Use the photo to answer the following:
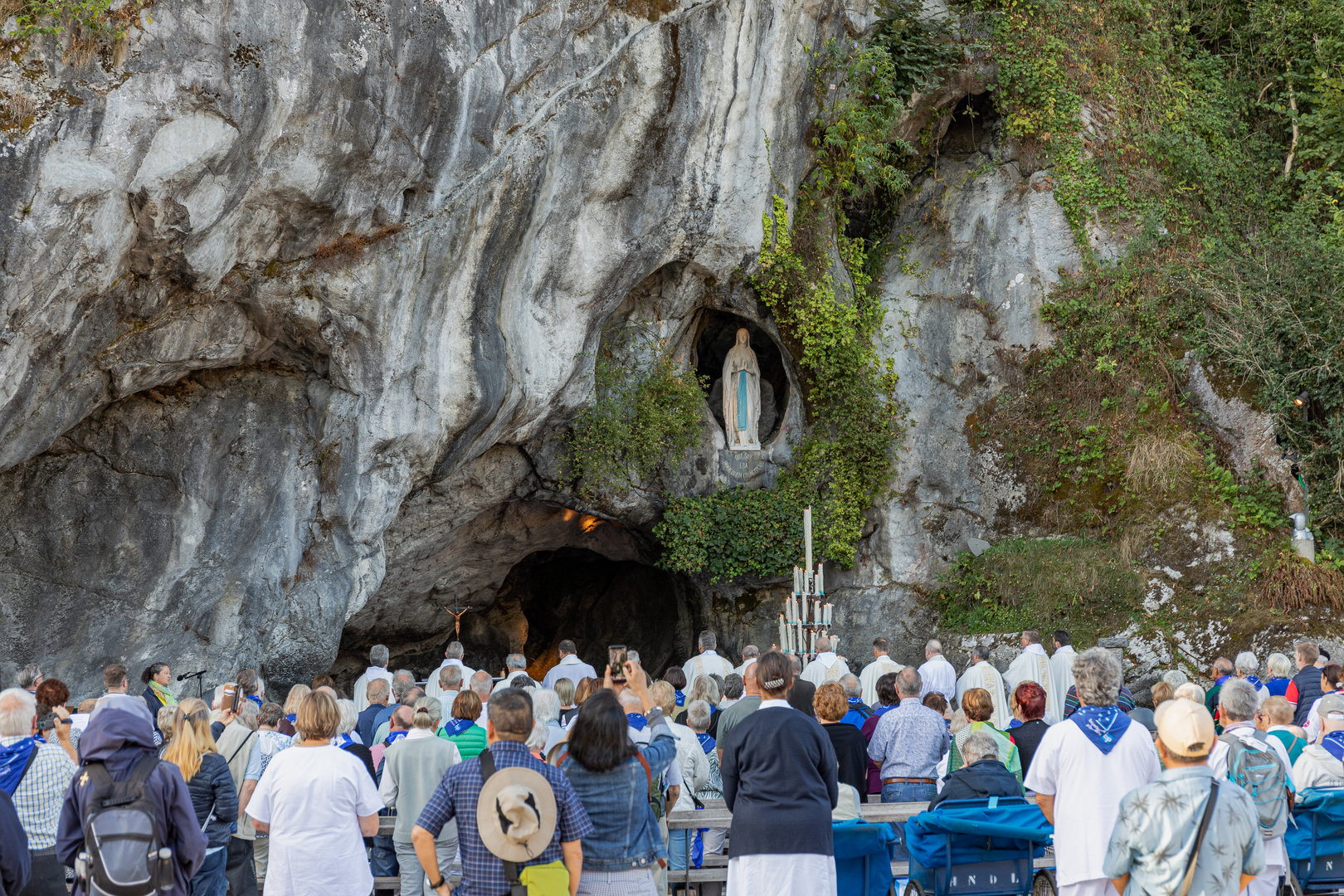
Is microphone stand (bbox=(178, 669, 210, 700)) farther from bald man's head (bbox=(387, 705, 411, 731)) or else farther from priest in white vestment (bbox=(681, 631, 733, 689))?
bald man's head (bbox=(387, 705, 411, 731))

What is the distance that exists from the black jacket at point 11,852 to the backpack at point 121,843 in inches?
8.9

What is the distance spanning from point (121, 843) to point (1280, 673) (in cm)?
715

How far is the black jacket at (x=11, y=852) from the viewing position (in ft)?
12.2

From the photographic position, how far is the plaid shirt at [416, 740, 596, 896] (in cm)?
371

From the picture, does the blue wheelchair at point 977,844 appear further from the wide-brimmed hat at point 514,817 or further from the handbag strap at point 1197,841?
the wide-brimmed hat at point 514,817

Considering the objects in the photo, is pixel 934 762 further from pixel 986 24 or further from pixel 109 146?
pixel 986 24

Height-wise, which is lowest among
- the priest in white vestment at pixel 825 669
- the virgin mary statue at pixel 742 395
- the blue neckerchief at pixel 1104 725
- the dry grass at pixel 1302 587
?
the blue neckerchief at pixel 1104 725

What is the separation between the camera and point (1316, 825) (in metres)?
5.43

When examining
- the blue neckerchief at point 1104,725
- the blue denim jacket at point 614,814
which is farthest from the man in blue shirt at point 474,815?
the blue neckerchief at point 1104,725

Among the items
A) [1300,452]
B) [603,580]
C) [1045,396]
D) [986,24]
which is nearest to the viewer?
[1300,452]

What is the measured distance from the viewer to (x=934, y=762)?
20.8ft

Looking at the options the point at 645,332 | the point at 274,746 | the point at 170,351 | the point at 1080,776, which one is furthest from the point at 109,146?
the point at 1080,776

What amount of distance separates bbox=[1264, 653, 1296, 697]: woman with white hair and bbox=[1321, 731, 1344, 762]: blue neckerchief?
1.89 m

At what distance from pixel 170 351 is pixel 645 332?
225 inches
